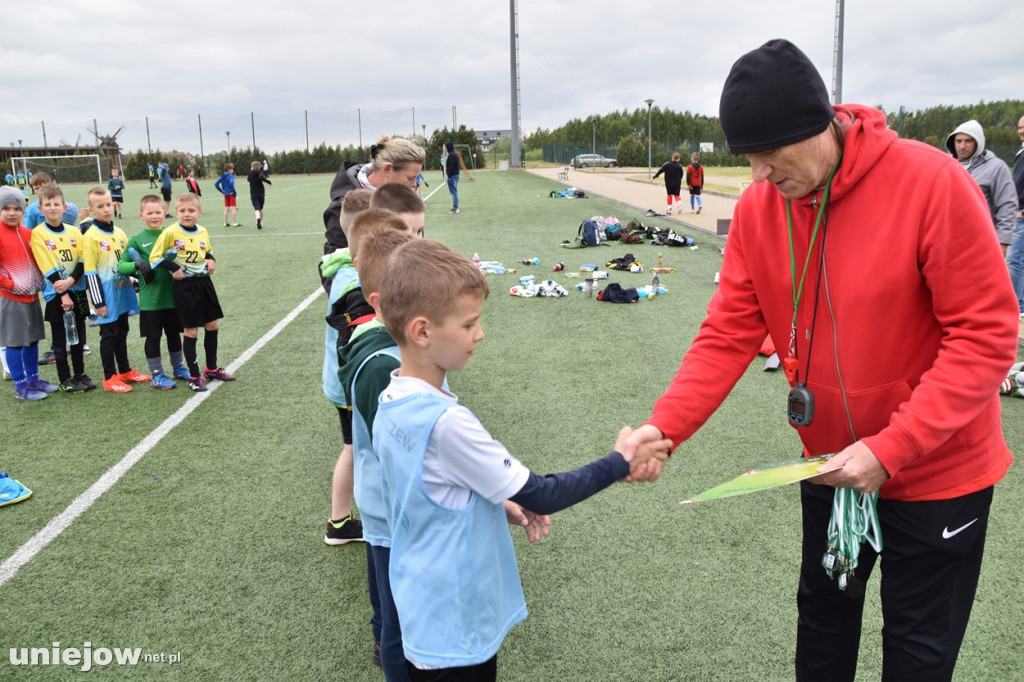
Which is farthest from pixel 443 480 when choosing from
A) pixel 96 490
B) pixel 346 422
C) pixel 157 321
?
pixel 157 321

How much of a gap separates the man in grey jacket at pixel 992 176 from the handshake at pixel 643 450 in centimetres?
674

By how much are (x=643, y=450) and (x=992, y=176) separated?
23.2 feet

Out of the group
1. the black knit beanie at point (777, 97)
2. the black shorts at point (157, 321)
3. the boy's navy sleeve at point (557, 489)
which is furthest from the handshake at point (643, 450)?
the black shorts at point (157, 321)

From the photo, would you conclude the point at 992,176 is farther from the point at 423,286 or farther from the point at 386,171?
the point at 423,286

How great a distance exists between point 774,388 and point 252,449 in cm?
416

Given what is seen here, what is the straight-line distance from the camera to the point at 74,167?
41.8 m

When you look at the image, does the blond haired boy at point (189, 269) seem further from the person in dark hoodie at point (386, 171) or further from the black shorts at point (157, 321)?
the person in dark hoodie at point (386, 171)

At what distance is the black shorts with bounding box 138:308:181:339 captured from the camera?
6.27 m

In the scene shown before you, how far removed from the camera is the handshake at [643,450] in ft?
6.84

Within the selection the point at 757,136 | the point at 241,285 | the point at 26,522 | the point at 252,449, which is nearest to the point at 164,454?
the point at 252,449

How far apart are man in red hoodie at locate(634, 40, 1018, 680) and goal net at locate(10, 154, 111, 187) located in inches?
1731

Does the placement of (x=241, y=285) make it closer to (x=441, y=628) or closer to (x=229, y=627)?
(x=229, y=627)

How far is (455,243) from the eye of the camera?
629 inches

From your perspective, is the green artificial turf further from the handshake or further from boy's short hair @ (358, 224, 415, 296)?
boy's short hair @ (358, 224, 415, 296)
